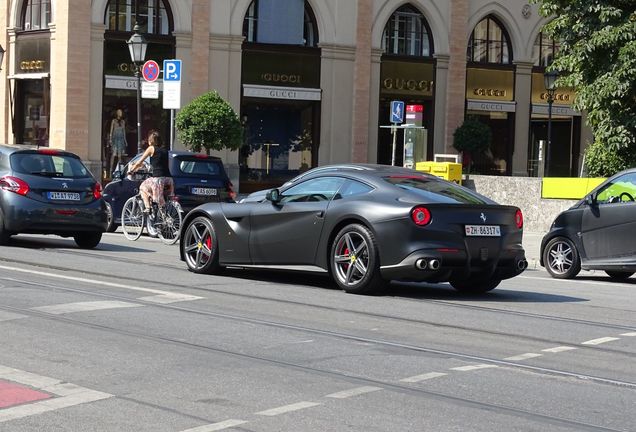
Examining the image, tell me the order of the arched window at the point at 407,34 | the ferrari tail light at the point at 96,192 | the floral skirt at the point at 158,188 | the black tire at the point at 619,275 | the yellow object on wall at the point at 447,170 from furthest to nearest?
the arched window at the point at 407,34 < the yellow object on wall at the point at 447,170 < the floral skirt at the point at 158,188 < the ferrari tail light at the point at 96,192 < the black tire at the point at 619,275

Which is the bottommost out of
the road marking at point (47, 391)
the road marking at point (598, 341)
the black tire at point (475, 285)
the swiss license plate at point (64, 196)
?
the road marking at point (47, 391)

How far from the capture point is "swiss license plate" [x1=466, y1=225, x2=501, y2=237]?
1205 centimetres

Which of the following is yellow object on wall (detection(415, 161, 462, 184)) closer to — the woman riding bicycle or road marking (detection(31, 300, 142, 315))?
the woman riding bicycle

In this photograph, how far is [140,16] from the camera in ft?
120

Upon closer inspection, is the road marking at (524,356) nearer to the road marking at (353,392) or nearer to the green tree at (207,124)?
the road marking at (353,392)

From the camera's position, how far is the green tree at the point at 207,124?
1271 inches

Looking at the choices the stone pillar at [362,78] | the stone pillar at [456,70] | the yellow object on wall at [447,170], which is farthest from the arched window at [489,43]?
the yellow object on wall at [447,170]

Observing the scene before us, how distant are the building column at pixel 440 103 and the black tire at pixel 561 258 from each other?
25.8 metres

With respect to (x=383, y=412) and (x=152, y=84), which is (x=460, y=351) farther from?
(x=152, y=84)

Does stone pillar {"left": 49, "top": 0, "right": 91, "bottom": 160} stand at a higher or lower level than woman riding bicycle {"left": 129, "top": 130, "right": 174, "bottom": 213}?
higher

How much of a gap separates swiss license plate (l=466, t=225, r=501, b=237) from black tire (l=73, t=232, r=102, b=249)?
770 centimetres

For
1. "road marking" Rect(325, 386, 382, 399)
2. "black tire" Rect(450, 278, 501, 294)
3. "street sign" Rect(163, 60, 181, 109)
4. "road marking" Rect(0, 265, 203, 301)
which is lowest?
"road marking" Rect(325, 386, 382, 399)

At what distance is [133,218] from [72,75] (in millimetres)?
16769

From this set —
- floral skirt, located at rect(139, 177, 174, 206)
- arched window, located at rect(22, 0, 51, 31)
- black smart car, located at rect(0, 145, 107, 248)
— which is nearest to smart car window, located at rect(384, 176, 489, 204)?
black smart car, located at rect(0, 145, 107, 248)
